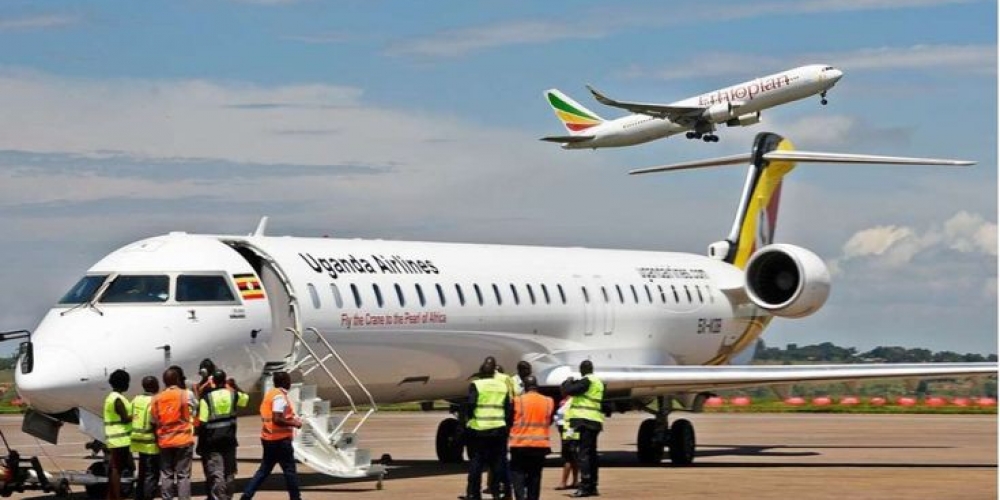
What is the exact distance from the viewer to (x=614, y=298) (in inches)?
1166

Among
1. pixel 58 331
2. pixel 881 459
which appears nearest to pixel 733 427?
pixel 881 459

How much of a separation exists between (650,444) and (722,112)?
1081 inches

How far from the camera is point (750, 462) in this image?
2858 centimetres

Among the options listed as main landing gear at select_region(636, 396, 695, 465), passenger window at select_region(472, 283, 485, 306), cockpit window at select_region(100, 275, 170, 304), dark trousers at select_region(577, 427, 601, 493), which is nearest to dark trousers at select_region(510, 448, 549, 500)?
dark trousers at select_region(577, 427, 601, 493)

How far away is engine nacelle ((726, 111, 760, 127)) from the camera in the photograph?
5506 centimetres

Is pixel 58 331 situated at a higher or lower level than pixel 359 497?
higher

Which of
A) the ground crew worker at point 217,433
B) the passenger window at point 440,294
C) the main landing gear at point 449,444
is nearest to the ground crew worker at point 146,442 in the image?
the ground crew worker at point 217,433

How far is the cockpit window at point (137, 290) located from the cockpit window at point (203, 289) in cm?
17

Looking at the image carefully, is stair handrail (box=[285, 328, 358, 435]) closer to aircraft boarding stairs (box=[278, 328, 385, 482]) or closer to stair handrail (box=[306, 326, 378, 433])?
aircraft boarding stairs (box=[278, 328, 385, 482])

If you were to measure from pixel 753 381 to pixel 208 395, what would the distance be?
32.3ft

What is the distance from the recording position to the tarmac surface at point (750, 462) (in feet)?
72.5

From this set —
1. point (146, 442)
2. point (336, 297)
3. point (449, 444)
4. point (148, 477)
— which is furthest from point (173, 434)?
point (449, 444)

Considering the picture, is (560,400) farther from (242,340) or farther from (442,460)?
(242,340)

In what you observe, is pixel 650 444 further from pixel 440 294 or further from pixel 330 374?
pixel 330 374
